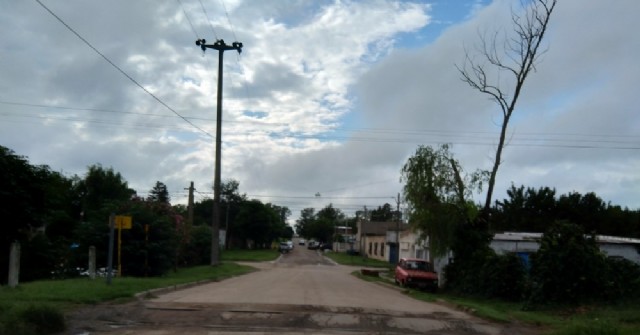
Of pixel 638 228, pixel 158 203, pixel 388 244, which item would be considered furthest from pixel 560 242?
pixel 388 244

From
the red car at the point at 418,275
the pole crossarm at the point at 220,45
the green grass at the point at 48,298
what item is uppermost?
the pole crossarm at the point at 220,45

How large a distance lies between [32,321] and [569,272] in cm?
1793

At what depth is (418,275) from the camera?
109 ft

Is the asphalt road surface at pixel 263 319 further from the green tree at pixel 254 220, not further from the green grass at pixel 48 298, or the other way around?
the green tree at pixel 254 220

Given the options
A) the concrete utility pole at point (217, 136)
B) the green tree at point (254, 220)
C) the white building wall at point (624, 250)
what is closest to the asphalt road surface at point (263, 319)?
the white building wall at point (624, 250)

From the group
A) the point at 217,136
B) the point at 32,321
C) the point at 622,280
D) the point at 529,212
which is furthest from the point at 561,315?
the point at 529,212

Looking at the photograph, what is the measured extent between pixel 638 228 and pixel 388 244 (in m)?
33.7

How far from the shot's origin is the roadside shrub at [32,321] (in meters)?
10.6

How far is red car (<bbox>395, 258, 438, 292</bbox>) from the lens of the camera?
33.1 meters

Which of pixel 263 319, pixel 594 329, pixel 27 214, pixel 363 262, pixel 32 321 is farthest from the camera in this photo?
pixel 363 262

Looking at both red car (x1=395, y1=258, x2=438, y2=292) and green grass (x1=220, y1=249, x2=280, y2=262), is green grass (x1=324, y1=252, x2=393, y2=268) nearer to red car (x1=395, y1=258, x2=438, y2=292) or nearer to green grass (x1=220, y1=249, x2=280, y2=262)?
green grass (x1=220, y1=249, x2=280, y2=262)

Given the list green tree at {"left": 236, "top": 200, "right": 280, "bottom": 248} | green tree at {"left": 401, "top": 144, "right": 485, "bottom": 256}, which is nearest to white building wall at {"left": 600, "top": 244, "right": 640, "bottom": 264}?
green tree at {"left": 401, "top": 144, "right": 485, "bottom": 256}

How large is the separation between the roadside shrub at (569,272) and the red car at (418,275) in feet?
33.9

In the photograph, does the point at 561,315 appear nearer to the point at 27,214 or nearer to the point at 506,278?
the point at 506,278
